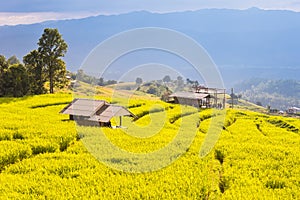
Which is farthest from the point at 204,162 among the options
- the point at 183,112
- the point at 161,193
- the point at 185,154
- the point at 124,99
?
the point at 124,99

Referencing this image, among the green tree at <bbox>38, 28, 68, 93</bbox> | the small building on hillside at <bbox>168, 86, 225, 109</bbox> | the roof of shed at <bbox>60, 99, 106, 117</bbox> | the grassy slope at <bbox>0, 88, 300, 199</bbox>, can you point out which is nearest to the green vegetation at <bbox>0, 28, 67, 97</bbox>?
the green tree at <bbox>38, 28, 68, 93</bbox>

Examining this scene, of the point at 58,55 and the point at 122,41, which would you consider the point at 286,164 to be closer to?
the point at 122,41

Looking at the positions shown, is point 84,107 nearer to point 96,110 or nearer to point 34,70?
point 96,110

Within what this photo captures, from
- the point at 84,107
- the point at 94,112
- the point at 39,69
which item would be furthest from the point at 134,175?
the point at 39,69

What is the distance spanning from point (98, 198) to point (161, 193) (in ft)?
6.50

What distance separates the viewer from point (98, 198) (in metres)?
10.2

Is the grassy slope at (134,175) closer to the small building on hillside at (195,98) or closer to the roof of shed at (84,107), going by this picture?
the roof of shed at (84,107)

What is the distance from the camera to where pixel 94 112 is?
79.0 feet

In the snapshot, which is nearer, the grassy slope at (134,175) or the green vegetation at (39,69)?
the grassy slope at (134,175)

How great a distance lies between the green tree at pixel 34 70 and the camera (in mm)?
52256

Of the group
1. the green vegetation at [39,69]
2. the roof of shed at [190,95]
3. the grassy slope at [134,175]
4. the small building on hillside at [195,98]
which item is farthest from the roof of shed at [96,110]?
the green vegetation at [39,69]

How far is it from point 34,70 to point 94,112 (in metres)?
32.9

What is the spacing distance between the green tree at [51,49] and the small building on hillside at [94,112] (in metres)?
29.1

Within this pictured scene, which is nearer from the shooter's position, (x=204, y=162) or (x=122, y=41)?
(x=204, y=162)
